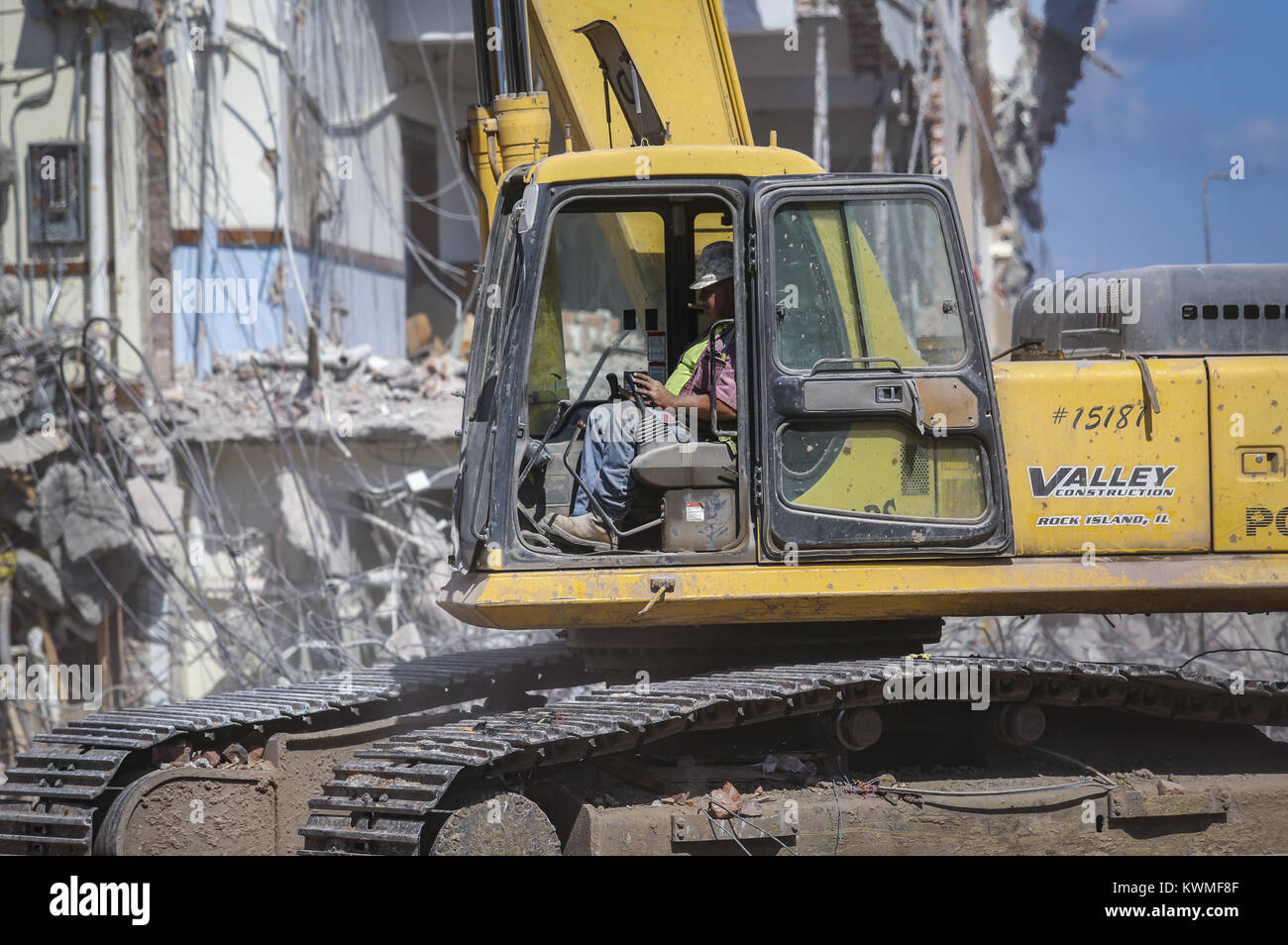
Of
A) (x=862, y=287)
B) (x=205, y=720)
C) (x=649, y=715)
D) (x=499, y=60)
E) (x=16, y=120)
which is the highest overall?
(x=16, y=120)

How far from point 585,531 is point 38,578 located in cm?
741

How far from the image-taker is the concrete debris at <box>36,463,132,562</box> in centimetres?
1060

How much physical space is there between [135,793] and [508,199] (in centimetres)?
273

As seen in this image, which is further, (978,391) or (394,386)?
(394,386)

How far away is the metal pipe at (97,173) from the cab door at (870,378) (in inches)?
327

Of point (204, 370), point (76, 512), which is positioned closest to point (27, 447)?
point (76, 512)

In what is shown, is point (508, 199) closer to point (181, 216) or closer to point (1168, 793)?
point (1168, 793)

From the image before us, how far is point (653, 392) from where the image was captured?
5.09m

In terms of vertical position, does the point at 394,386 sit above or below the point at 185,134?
below

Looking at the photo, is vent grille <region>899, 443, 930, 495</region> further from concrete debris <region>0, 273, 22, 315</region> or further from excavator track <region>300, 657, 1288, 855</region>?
concrete debris <region>0, 273, 22, 315</region>

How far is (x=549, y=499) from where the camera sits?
5309 millimetres

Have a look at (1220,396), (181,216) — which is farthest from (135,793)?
(181,216)
